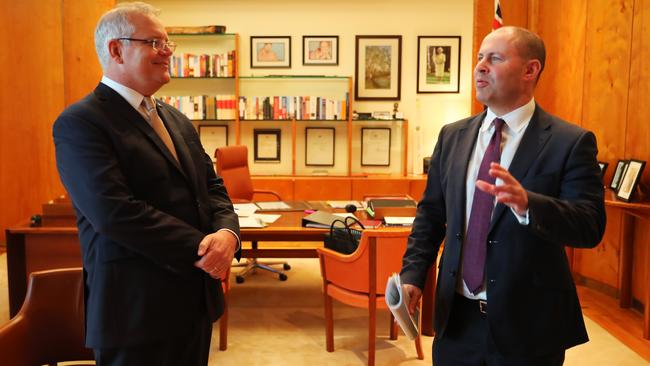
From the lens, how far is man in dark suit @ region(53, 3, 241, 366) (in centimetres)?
169

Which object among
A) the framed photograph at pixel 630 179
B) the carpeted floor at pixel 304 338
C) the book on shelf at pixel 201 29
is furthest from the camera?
the book on shelf at pixel 201 29

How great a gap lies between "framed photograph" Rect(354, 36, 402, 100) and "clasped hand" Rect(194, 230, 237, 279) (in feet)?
17.9

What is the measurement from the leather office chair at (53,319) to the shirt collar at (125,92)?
747 millimetres

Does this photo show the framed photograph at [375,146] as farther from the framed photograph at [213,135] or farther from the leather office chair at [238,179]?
the leather office chair at [238,179]

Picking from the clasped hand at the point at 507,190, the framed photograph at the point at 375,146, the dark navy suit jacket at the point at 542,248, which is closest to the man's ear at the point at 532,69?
the dark navy suit jacket at the point at 542,248

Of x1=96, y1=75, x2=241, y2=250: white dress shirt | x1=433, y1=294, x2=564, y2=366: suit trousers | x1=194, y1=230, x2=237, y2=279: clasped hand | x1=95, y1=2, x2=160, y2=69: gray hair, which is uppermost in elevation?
x1=95, y1=2, x2=160, y2=69: gray hair

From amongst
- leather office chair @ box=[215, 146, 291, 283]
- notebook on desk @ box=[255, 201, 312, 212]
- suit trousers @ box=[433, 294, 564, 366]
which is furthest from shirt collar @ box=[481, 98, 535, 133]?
leather office chair @ box=[215, 146, 291, 283]

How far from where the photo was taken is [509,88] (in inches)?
69.2

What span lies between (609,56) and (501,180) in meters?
3.78

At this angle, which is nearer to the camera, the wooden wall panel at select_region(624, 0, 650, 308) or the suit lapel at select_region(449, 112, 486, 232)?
the suit lapel at select_region(449, 112, 486, 232)

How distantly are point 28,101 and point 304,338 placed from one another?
4.29 meters

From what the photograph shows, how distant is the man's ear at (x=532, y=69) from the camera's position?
1770 millimetres

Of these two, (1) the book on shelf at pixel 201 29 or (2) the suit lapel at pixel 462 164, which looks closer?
(2) the suit lapel at pixel 462 164

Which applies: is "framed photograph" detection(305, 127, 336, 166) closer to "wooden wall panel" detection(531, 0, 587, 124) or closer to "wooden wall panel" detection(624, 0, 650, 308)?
"wooden wall panel" detection(531, 0, 587, 124)
